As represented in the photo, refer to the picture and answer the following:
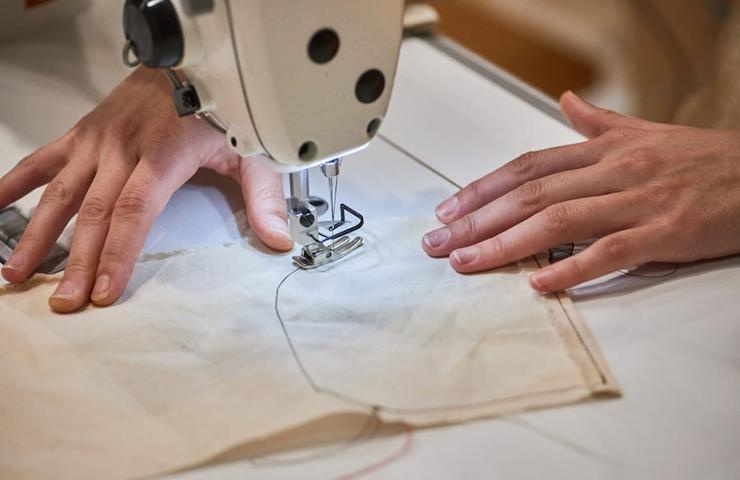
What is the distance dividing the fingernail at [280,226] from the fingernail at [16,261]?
0.93 ft

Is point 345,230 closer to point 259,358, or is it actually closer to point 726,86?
point 259,358

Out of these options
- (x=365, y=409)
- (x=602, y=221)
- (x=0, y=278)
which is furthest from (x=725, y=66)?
(x=0, y=278)

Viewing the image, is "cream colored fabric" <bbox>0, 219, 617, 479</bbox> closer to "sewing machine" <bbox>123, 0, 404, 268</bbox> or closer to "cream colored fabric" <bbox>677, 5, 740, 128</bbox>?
"sewing machine" <bbox>123, 0, 404, 268</bbox>

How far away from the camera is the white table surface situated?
28.9 inches

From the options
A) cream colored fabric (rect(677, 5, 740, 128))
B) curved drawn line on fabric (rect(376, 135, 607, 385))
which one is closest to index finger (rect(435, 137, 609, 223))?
curved drawn line on fabric (rect(376, 135, 607, 385))

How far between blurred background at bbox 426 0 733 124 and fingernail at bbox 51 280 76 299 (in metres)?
1.33

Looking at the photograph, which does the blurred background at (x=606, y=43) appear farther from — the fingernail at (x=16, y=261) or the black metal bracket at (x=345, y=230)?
the fingernail at (x=16, y=261)

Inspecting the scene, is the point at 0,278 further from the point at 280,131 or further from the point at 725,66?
the point at 725,66

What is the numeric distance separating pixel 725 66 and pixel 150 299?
121 cm

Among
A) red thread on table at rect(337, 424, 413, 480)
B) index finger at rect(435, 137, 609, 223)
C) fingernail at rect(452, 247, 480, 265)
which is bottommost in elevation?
red thread on table at rect(337, 424, 413, 480)

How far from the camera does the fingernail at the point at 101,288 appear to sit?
2.93 ft

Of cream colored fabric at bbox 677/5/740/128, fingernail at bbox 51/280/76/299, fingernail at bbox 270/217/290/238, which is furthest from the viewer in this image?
cream colored fabric at bbox 677/5/740/128

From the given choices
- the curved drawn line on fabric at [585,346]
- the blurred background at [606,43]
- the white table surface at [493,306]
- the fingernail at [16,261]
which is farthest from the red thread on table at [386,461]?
the blurred background at [606,43]

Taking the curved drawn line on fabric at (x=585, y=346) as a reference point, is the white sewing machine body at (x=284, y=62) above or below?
above
